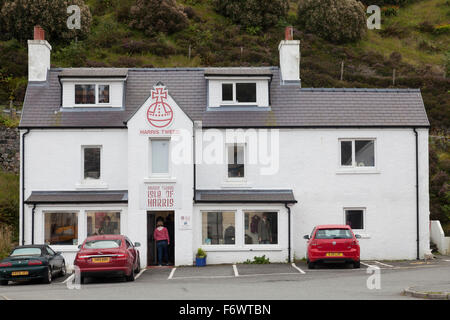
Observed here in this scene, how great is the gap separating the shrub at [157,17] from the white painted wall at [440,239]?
37.5 m

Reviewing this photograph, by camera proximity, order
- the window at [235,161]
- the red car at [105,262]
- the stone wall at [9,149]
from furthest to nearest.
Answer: the stone wall at [9,149]
the window at [235,161]
the red car at [105,262]

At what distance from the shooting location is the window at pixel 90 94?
31219mm

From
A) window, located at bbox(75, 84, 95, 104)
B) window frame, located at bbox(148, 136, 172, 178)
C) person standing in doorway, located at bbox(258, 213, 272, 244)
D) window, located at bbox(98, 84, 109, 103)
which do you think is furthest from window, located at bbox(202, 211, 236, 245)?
window, located at bbox(75, 84, 95, 104)

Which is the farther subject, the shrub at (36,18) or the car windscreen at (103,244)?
the shrub at (36,18)

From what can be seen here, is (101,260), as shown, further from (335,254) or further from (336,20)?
(336,20)

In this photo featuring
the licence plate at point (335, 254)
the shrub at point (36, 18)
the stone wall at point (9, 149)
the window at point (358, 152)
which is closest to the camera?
the licence plate at point (335, 254)

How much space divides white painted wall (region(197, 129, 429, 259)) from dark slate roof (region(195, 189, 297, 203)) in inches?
11.3

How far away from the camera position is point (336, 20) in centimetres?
6544

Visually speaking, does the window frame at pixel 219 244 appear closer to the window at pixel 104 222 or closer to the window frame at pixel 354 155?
the window at pixel 104 222

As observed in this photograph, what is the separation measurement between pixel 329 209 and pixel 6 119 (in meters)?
20.2

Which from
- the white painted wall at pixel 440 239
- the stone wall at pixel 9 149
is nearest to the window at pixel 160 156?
the stone wall at pixel 9 149

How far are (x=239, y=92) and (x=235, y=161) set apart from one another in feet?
11.1

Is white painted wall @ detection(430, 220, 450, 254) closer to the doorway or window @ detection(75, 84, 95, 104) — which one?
the doorway

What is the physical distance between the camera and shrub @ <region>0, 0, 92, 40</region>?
57.4 metres
